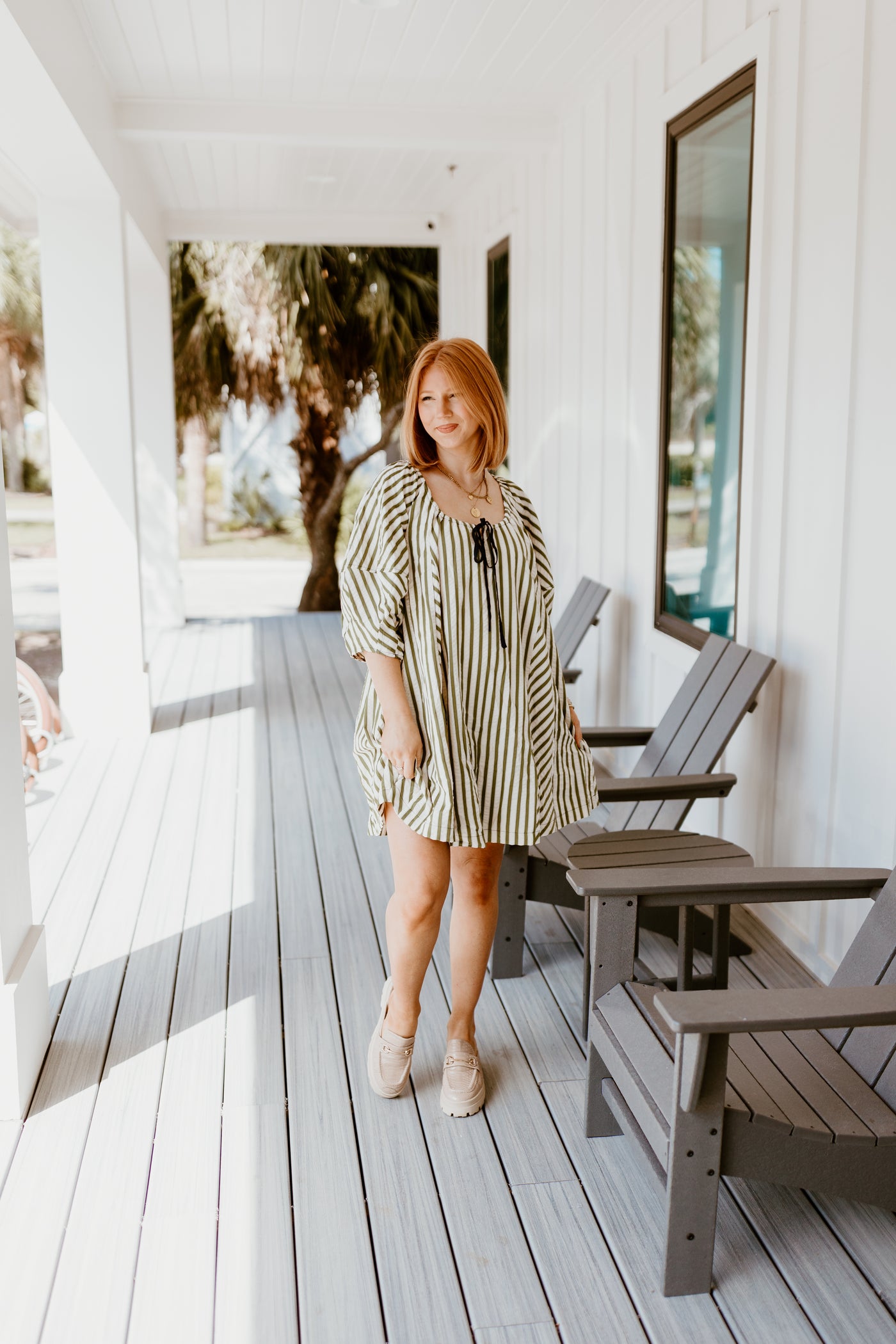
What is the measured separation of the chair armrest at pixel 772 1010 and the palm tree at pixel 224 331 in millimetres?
9431

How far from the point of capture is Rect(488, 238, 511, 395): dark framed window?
706 cm

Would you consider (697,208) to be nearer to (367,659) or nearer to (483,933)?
(367,659)

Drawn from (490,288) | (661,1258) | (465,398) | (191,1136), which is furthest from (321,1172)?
(490,288)

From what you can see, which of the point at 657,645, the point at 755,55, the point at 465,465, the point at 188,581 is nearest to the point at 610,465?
the point at 657,645

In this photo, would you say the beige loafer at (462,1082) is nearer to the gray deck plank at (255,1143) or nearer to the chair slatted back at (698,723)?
the gray deck plank at (255,1143)

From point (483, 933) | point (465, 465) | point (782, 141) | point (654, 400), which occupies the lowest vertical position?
point (483, 933)

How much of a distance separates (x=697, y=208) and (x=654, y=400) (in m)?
0.72

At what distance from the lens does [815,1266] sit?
2041 mm

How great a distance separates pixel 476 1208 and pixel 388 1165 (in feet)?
0.71

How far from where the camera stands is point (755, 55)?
3.40 m

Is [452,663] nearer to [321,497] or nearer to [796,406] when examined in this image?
[796,406]

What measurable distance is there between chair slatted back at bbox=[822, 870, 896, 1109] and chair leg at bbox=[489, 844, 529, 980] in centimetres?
100

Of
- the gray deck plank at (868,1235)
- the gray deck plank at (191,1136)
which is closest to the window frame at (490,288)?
the gray deck plank at (191,1136)

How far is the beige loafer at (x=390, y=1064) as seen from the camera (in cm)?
256
